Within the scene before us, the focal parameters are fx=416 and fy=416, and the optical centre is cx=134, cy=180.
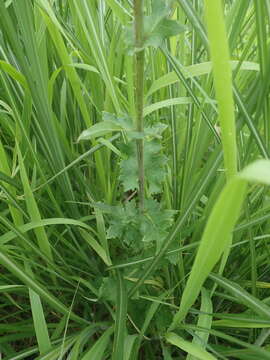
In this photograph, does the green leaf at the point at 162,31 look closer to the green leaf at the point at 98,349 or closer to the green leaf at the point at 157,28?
the green leaf at the point at 157,28

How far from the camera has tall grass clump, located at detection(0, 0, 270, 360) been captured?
406 millimetres

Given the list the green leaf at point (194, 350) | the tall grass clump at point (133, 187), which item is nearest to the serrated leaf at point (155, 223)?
the tall grass clump at point (133, 187)

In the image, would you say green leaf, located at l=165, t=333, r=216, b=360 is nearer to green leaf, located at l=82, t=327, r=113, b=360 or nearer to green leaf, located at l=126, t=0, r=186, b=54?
green leaf, located at l=82, t=327, r=113, b=360

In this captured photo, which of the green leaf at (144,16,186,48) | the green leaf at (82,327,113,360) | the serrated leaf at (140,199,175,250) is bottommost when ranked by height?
the green leaf at (82,327,113,360)

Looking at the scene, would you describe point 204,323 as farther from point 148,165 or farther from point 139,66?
point 139,66

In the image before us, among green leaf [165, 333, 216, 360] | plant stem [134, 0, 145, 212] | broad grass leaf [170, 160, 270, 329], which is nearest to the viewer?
broad grass leaf [170, 160, 270, 329]

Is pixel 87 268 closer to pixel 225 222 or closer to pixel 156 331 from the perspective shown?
pixel 156 331

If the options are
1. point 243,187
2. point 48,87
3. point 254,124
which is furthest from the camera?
point 48,87

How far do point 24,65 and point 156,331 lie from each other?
1.27ft

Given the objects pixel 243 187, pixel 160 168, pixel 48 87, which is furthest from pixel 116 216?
pixel 243 187

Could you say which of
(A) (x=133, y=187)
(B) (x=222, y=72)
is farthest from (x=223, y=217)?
(A) (x=133, y=187)

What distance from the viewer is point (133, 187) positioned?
436 millimetres

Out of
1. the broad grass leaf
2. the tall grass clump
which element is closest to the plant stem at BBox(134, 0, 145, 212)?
the tall grass clump

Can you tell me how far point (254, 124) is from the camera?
1.35 feet
